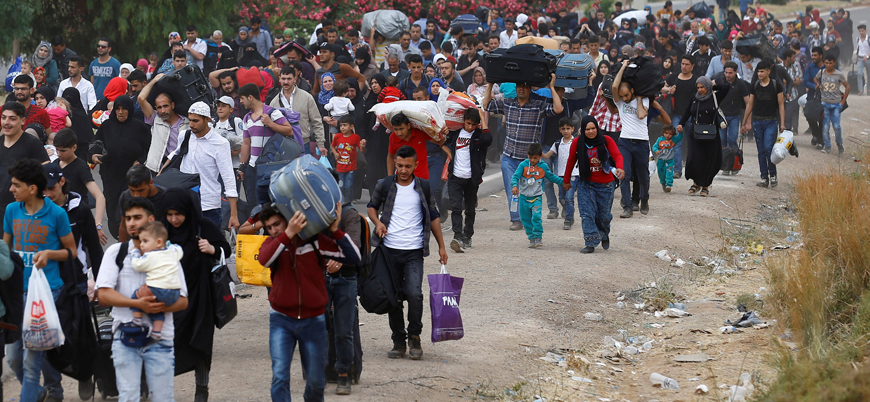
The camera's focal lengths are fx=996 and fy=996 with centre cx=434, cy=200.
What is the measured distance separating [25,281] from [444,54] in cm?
1185

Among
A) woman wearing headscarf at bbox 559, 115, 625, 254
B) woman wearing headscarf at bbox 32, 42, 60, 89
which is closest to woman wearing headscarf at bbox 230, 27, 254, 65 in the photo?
woman wearing headscarf at bbox 32, 42, 60, 89

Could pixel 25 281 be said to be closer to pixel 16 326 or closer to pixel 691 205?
pixel 16 326

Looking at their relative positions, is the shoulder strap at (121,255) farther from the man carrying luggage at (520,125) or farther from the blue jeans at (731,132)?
the blue jeans at (731,132)

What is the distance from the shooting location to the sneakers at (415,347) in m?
7.14

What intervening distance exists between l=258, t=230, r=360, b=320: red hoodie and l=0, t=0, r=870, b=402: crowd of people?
0.04 feet

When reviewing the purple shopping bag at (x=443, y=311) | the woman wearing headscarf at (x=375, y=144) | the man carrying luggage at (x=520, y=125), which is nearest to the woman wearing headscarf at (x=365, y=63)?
the woman wearing headscarf at (x=375, y=144)

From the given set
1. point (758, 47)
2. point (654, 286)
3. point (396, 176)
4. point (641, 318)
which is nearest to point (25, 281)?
point (396, 176)

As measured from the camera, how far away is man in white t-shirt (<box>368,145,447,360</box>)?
7.01 meters

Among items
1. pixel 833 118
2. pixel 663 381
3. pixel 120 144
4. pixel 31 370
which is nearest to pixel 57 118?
pixel 120 144

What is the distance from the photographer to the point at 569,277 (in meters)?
9.75

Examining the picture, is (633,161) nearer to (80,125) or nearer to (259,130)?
(259,130)

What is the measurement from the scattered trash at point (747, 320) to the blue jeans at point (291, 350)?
4384 mm

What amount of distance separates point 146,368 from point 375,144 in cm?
773

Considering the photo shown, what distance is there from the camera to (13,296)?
556cm
